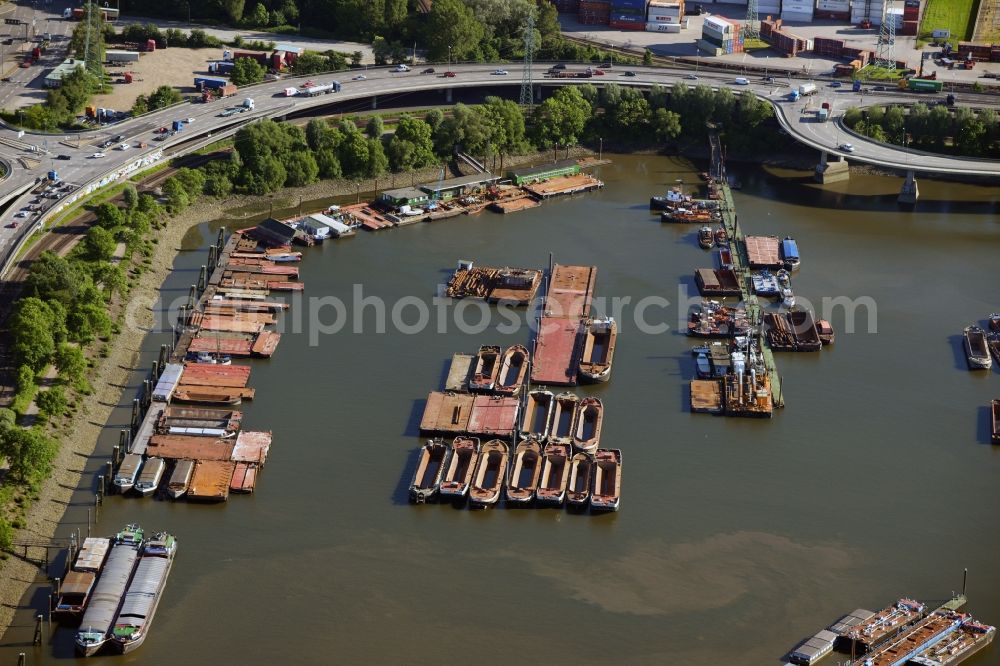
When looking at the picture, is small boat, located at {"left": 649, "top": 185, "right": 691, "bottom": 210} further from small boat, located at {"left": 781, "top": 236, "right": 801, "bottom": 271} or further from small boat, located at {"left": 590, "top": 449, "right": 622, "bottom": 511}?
small boat, located at {"left": 590, "top": 449, "right": 622, "bottom": 511}

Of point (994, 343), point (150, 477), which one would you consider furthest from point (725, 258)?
point (150, 477)

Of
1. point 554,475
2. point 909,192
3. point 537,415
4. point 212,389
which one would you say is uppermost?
point 909,192

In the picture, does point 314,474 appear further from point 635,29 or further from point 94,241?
point 635,29

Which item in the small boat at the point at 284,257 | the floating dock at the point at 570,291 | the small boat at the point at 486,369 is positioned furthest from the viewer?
the small boat at the point at 284,257

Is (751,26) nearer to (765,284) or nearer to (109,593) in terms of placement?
Answer: (765,284)

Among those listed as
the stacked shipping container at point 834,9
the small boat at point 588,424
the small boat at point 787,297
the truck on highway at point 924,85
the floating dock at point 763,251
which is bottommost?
the small boat at point 588,424

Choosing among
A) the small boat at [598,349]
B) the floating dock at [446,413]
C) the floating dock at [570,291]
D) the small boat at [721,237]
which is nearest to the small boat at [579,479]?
the floating dock at [446,413]

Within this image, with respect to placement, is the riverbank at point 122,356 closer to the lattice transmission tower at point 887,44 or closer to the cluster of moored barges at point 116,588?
the cluster of moored barges at point 116,588

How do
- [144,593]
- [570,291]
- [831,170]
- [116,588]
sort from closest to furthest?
[144,593]
[116,588]
[570,291]
[831,170]
